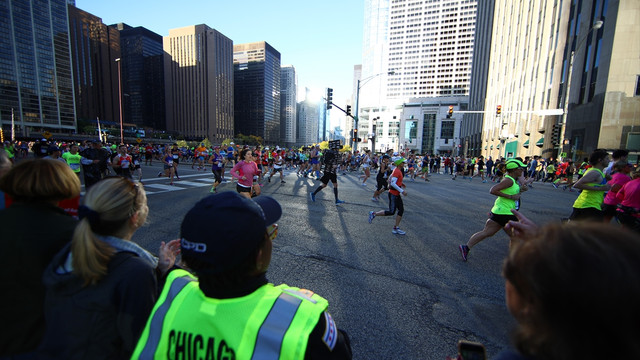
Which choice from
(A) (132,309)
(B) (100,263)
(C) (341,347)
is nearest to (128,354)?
(A) (132,309)

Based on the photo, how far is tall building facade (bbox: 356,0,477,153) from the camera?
112188mm

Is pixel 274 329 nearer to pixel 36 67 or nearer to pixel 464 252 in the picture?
pixel 464 252

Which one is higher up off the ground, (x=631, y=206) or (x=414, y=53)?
(x=414, y=53)

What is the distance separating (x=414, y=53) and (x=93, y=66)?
137m

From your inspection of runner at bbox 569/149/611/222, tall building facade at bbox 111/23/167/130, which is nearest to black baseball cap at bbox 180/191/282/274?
runner at bbox 569/149/611/222

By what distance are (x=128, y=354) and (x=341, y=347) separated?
1.11m

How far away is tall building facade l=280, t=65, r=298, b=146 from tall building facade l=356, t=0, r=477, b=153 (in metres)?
65.7

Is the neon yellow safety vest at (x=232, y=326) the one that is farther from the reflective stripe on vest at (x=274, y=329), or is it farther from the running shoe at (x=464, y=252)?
the running shoe at (x=464, y=252)

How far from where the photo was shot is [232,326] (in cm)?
97

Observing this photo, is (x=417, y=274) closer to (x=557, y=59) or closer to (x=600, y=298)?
(x=600, y=298)

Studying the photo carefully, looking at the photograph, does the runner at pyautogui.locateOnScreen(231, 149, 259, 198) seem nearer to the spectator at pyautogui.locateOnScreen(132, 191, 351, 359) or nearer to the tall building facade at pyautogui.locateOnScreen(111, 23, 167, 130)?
the spectator at pyautogui.locateOnScreen(132, 191, 351, 359)

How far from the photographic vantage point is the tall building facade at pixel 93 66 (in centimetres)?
11338

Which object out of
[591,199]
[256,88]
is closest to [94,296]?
[591,199]

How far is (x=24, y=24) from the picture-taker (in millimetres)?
94000
